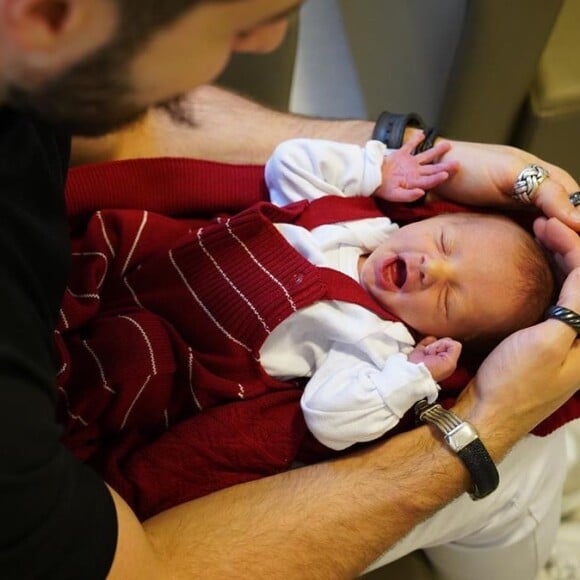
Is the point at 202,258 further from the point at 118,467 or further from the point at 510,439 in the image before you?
the point at 510,439

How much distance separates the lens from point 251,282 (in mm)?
1043

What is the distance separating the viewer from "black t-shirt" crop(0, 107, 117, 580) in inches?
25.0

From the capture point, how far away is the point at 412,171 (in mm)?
1135

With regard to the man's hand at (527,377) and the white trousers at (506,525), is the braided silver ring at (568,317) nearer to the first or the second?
the man's hand at (527,377)

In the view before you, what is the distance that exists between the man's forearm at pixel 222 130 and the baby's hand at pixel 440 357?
0.39 meters

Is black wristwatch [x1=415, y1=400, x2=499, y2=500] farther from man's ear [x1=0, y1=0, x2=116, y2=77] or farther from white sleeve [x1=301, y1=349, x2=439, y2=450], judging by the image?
man's ear [x1=0, y1=0, x2=116, y2=77]

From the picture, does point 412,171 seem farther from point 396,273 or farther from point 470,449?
point 470,449

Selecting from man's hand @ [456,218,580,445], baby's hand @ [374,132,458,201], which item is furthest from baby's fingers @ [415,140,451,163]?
man's hand @ [456,218,580,445]

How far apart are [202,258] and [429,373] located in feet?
1.08

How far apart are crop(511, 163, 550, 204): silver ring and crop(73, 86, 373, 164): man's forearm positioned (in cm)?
26

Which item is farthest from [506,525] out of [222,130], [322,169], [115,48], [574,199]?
[115,48]

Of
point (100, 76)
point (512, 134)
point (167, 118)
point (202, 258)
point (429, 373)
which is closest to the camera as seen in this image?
point (100, 76)

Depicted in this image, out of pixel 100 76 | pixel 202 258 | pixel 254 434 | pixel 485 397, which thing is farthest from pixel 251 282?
pixel 100 76

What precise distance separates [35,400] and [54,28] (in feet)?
0.97
